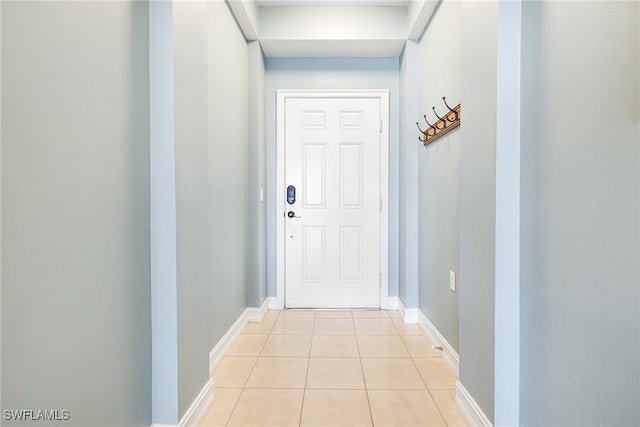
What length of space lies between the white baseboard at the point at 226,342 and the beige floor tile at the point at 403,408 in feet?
3.00

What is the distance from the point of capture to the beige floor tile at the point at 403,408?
66.9 inches

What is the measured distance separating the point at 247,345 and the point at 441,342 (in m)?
1.30

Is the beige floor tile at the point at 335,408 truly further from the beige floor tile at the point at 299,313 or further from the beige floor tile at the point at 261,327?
the beige floor tile at the point at 299,313

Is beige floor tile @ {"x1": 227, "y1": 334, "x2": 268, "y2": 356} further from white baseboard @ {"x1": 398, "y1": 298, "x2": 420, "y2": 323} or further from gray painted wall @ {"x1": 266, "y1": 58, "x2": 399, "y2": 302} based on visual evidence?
white baseboard @ {"x1": 398, "y1": 298, "x2": 420, "y2": 323}

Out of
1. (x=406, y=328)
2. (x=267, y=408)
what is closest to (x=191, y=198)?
(x=267, y=408)

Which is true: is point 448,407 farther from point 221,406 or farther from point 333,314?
point 333,314

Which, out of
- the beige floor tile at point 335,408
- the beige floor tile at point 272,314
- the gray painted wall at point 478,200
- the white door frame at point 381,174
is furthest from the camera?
the white door frame at point 381,174

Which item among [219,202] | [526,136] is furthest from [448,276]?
[219,202]

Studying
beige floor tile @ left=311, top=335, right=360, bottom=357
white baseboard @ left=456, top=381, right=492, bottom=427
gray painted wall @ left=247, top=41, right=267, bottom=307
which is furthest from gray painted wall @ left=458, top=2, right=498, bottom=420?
gray painted wall @ left=247, top=41, right=267, bottom=307

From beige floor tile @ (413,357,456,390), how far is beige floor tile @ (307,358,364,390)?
364mm

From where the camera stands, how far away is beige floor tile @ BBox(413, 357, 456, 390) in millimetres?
2047

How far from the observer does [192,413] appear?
1610 mm

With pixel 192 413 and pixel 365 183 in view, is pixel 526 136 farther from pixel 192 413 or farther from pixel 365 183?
pixel 365 183

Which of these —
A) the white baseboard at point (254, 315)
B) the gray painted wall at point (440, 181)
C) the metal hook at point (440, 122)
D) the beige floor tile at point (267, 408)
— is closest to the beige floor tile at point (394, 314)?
the gray painted wall at point (440, 181)
